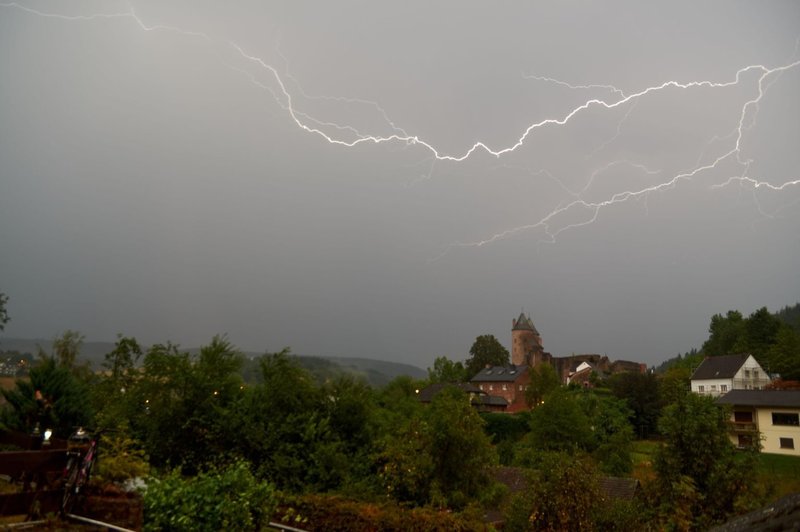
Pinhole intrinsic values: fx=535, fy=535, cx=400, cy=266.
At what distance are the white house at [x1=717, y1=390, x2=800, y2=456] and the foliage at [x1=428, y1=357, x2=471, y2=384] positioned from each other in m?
49.7

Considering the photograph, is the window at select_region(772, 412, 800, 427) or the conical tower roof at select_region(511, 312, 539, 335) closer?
the window at select_region(772, 412, 800, 427)

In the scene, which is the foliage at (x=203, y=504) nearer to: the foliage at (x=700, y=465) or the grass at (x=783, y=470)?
the foliage at (x=700, y=465)

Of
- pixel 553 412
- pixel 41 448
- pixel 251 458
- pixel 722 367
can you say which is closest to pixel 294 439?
pixel 251 458

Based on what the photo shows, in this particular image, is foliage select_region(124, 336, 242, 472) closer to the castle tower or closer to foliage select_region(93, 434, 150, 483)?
foliage select_region(93, 434, 150, 483)

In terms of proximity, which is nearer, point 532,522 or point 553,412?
point 532,522

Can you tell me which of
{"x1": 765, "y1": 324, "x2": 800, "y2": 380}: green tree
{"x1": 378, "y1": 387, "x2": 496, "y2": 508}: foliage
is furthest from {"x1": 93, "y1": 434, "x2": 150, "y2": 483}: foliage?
{"x1": 765, "y1": 324, "x2": 800, "y2": 380}: green tree

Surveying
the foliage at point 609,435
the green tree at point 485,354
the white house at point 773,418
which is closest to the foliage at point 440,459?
the foliage at point 609,435

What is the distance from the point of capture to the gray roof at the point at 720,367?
5488cm

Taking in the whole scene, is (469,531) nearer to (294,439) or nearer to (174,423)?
(294,439)

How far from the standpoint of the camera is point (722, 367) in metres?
56.7

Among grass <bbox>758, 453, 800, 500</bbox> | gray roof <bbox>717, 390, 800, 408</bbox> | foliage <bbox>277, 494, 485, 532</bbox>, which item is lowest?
grass <bbox>758, 453, 800, 500</bbox>

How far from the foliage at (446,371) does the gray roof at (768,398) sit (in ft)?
159

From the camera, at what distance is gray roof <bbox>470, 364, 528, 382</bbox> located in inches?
2977

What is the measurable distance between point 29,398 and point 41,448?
26.6ft
